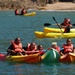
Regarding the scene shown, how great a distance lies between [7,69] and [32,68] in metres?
1.19

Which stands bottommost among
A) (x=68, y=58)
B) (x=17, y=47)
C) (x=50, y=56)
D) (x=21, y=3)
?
(x=21, y=3)

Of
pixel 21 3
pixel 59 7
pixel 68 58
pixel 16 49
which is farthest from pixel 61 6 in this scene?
pixel 68 58

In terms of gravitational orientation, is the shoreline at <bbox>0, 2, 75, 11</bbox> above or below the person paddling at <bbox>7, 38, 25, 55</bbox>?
below

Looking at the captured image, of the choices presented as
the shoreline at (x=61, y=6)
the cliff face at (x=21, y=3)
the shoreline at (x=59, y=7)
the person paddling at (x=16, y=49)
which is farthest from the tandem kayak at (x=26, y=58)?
the shoreline at (x=61, y=6)

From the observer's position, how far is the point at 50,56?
2316cm

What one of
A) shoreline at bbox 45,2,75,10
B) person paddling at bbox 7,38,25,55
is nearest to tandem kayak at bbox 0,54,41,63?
person paddling at bbox 7,38,25,55

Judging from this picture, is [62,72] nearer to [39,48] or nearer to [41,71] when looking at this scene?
[41,71]

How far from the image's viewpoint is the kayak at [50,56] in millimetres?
22891

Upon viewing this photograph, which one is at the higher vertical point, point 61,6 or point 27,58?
point 27,58

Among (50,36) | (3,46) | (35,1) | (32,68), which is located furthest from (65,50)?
(35,1)

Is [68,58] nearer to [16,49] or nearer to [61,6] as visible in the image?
[16,49]

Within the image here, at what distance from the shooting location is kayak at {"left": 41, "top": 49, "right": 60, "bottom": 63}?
22891 mm

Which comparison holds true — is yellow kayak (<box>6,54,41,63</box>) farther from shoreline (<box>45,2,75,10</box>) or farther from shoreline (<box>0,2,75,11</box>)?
shoreline (<box>45,2,75,10</box>)

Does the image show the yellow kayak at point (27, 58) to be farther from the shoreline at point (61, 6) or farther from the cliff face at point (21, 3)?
the shoreline at point (61, 6)
